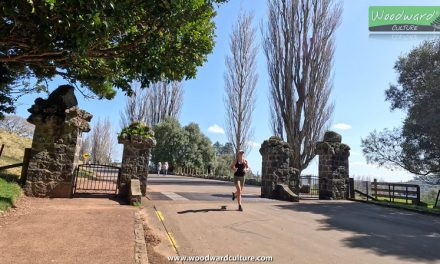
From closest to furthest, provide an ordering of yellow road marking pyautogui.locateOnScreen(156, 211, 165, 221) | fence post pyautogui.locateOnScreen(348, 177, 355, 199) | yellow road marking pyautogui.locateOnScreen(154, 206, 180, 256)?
yellow road marking pyautogui.locateOnScreen(154, 206, 180, 256) → yellow road marking pyautogui.locateOnScreen(156, 211, 165, 221) → fence post pyautogui.locateOnScreen(348, 177, 355, 199)

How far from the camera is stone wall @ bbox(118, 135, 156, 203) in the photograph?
10.9 metres

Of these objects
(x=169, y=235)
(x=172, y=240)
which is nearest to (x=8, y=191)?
(x=169, y=235)

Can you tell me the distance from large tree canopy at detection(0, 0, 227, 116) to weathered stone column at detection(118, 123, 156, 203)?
255cm

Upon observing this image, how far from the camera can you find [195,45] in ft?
24.4

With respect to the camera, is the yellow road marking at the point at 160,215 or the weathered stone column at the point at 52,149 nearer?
the yellow road marking at the point at 160,215

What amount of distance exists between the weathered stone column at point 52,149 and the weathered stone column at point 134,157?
146 cm

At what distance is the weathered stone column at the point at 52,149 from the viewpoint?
10.1 meters

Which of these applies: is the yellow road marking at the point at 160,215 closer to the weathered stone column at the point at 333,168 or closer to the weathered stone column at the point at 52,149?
the weathered stone column at the point at 52,149

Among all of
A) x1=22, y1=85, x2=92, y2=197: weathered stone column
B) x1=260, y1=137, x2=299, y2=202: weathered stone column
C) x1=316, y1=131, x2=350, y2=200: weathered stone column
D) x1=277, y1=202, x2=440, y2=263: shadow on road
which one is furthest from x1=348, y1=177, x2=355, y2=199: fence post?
x1=22, y1=85, x2=92, y2=197: weathered stone column

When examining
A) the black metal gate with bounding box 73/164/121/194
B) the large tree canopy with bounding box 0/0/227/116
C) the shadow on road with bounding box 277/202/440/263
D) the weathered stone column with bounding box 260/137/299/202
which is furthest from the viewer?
the weathered stone column with bounding box 260/137/299/202

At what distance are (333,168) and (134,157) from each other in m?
8.63

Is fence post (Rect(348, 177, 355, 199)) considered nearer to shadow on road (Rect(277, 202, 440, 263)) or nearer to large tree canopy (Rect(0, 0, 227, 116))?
shadow on road (Rect(277, 202, 440, 263))

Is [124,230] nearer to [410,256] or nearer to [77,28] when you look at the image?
[77,28]

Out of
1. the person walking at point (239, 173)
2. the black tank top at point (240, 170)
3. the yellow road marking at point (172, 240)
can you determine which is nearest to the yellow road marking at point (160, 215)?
the yellow road marking at point (172, 240)
